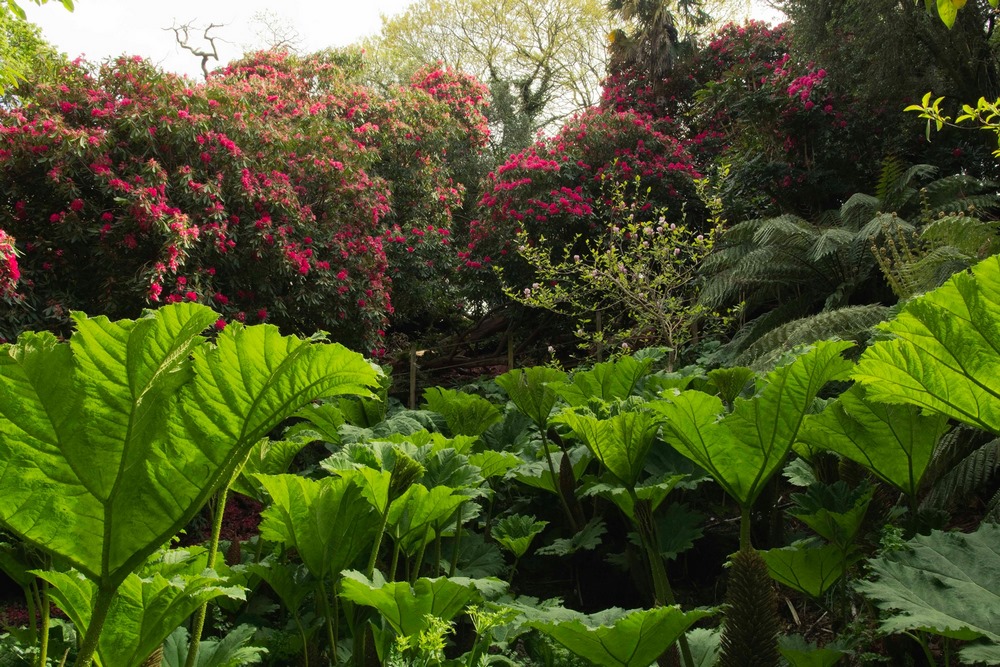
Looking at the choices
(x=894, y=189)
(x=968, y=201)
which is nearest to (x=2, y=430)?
(x=968, y=201)

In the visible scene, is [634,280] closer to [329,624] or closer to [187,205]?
[187,205]

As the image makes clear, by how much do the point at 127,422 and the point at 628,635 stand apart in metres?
0.97

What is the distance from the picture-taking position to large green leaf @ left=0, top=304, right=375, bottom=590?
105 centimetres

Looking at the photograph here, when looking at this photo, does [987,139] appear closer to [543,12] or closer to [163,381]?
[163,381]

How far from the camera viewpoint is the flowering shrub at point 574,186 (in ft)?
26.9

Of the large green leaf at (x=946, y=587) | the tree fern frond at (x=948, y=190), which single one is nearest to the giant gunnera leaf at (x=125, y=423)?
the large green leaf at (x=946, y=587)

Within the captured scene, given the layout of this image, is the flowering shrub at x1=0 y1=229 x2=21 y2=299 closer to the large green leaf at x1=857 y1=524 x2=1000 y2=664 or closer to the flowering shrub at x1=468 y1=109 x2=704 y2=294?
the flowering shrub at x1=468 y1=109 x2=704 y2=294

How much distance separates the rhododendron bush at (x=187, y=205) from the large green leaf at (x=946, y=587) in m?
4.84

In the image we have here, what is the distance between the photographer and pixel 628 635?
1.32 meters

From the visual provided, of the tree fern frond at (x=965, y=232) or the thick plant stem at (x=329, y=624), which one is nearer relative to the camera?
the thick plant stem at (x=329, y=624)

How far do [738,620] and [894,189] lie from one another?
21.1 ft

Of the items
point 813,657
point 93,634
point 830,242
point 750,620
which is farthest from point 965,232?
point 93,634

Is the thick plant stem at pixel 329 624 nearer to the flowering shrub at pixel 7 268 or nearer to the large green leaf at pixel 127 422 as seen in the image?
the large green leaf at pixel 127 422

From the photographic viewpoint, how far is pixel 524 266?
823 centimetres
